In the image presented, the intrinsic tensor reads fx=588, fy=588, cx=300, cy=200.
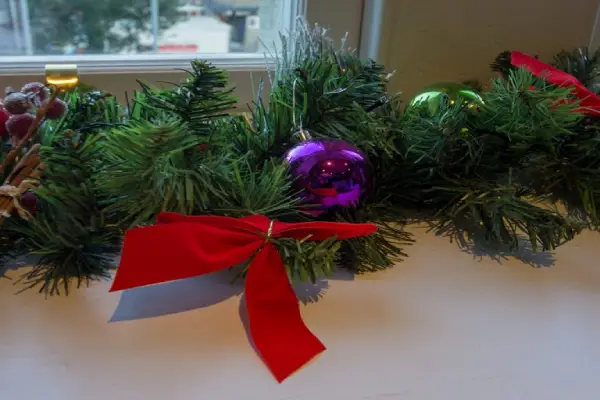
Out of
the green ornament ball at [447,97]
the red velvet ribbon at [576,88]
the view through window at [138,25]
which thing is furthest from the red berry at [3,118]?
the red velvet ribbon at [576,88]

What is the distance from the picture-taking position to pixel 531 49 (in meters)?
0.81

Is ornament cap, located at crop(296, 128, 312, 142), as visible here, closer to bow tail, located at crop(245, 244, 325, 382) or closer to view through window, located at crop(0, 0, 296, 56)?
bow tail, located at crop(245, 244, 325, 382)

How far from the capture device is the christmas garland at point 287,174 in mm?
451

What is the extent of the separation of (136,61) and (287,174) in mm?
335

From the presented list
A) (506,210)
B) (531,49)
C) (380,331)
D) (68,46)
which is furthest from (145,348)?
(531,49)

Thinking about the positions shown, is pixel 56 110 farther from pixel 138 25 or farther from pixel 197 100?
pixel 138 25

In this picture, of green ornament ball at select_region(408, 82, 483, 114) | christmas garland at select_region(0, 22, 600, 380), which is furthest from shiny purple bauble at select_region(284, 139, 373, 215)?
green ornament ball at select_region(408, 82, 483, 114)

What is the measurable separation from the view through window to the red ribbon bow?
15.5 inches

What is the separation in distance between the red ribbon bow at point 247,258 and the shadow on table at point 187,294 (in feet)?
0.08

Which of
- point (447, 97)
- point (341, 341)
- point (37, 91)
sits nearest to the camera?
point (341, 341)

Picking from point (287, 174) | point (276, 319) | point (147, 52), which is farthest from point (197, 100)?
point (147, 52)

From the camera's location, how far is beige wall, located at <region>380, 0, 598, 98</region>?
0.75 meters

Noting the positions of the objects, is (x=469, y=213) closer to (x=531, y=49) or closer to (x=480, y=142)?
(x=480, y=142)

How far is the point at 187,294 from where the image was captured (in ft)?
1.52
